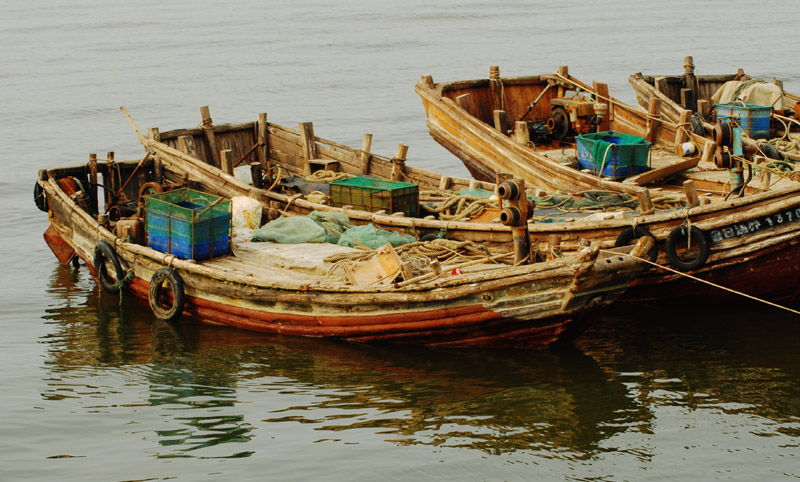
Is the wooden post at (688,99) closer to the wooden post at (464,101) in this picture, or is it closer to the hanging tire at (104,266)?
the wooden post at (464,101)

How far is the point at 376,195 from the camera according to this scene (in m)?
15.0

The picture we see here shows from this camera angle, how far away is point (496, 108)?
20.8m

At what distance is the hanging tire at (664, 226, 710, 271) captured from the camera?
12.8 meters

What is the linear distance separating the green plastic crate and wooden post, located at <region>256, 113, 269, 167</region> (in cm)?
369

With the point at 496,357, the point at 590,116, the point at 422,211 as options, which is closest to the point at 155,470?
the point at 496,357

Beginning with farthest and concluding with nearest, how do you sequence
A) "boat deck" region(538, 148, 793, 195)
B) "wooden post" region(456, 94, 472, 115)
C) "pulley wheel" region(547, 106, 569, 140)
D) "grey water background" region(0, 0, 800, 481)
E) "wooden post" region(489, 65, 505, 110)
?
"wooden post" region(489, 65, 505, 110), "wooden post" region(456, 94, 472, 115), "pulley wheel" region(547, 106, 569, 140), "boat deck" region(538, 148, 793, 195), "grey water background" region(0, 0, 800, 481)

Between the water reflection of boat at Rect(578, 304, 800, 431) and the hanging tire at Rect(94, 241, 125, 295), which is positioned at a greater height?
the hanging tire at Rect(94, 241, 125, 295)

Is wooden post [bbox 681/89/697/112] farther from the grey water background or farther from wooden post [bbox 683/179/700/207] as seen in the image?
wooden post [bbox 683/179/700/207]

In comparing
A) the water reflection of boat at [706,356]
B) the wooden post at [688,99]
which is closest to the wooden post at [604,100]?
the wooden post at [688,99]

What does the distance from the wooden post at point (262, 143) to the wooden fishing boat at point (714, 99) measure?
735 centimetres

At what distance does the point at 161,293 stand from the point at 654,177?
806 cm

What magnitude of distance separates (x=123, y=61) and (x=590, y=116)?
3203 cm

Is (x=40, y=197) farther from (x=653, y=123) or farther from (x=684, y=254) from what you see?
(x=653, y=123)

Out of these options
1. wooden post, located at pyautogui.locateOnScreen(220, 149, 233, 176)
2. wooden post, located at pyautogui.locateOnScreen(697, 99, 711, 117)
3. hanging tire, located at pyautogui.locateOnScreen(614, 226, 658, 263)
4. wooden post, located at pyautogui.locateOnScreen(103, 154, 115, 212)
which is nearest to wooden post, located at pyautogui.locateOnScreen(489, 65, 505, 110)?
wooden post, located at pyautogui.locateOnScreen(697, 99, 711, 117)
